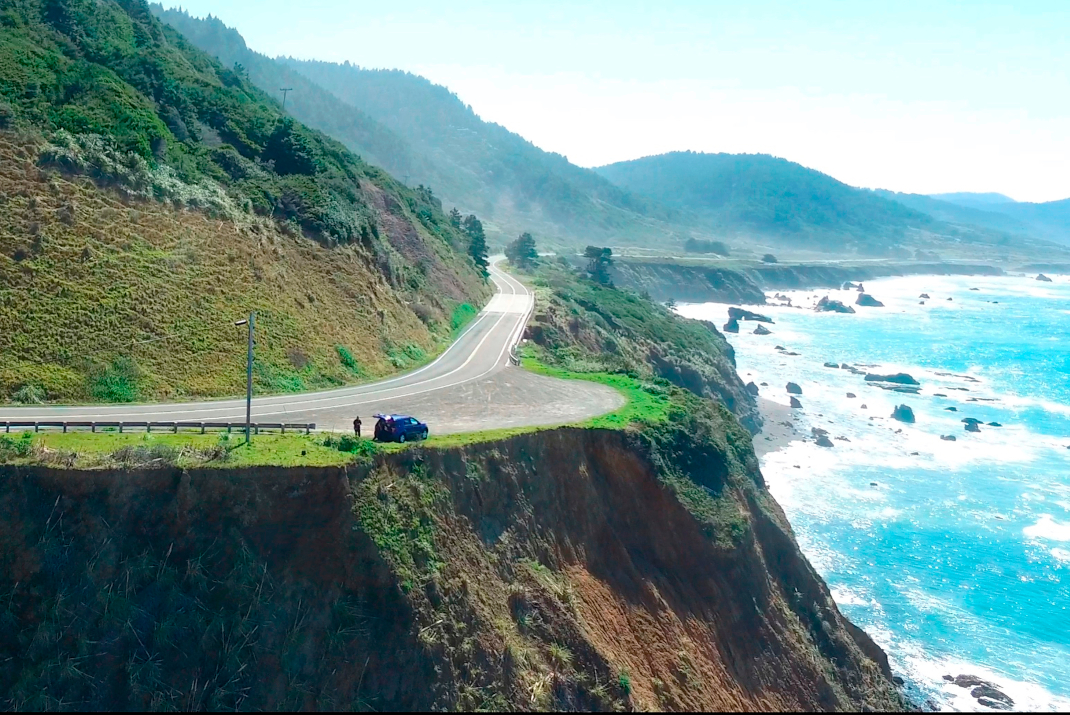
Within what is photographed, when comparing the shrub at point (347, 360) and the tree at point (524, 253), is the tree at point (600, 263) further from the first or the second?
the shrub at point (347, 360)

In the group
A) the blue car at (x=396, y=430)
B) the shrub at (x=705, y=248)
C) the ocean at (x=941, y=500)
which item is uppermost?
the shrub at (x=705, y=248)

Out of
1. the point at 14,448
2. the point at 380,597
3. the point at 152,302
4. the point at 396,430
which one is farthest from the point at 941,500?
the point at 14,448

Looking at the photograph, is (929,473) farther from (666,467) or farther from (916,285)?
(916,285)

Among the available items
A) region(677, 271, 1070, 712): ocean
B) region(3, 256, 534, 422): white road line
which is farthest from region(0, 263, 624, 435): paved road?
region(677, 271, 1070, 712): ocean

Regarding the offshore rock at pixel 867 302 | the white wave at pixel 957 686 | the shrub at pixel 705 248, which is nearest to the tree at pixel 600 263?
the white wave at pixel 957 686

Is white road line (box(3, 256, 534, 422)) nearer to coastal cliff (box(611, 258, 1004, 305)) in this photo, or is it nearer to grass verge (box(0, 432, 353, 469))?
grass verge (box(0, 432, 353, 469))

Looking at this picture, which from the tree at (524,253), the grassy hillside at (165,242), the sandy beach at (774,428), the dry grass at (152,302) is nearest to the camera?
the dry grass at (152,302)
